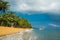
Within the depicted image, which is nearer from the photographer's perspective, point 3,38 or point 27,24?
point 3,38

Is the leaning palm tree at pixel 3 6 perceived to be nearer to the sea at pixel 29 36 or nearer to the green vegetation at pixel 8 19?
the green vegetation at pixel 8 19

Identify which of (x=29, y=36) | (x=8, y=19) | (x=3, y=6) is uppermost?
(x=29, y=36)

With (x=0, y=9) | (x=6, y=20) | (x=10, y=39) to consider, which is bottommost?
(x=6, y=20)

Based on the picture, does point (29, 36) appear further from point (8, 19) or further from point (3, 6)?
point (8, 19)

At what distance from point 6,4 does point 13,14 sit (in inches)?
398

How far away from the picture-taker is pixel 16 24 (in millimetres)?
45875

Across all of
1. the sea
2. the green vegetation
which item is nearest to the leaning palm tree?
the green vegetation

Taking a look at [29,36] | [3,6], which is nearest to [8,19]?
[3,6]

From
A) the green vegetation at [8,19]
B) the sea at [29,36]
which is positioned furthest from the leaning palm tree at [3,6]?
the sea at [29,36]

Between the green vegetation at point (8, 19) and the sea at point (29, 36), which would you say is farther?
Answer: the green vegetation at point (8, 19)

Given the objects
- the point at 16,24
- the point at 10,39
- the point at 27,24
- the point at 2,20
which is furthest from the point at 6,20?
the point at 10,39

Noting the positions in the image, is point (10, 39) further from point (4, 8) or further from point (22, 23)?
point (22, 23)

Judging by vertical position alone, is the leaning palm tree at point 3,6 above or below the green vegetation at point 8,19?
above

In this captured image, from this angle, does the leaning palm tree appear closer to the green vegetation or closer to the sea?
the green vegetation
